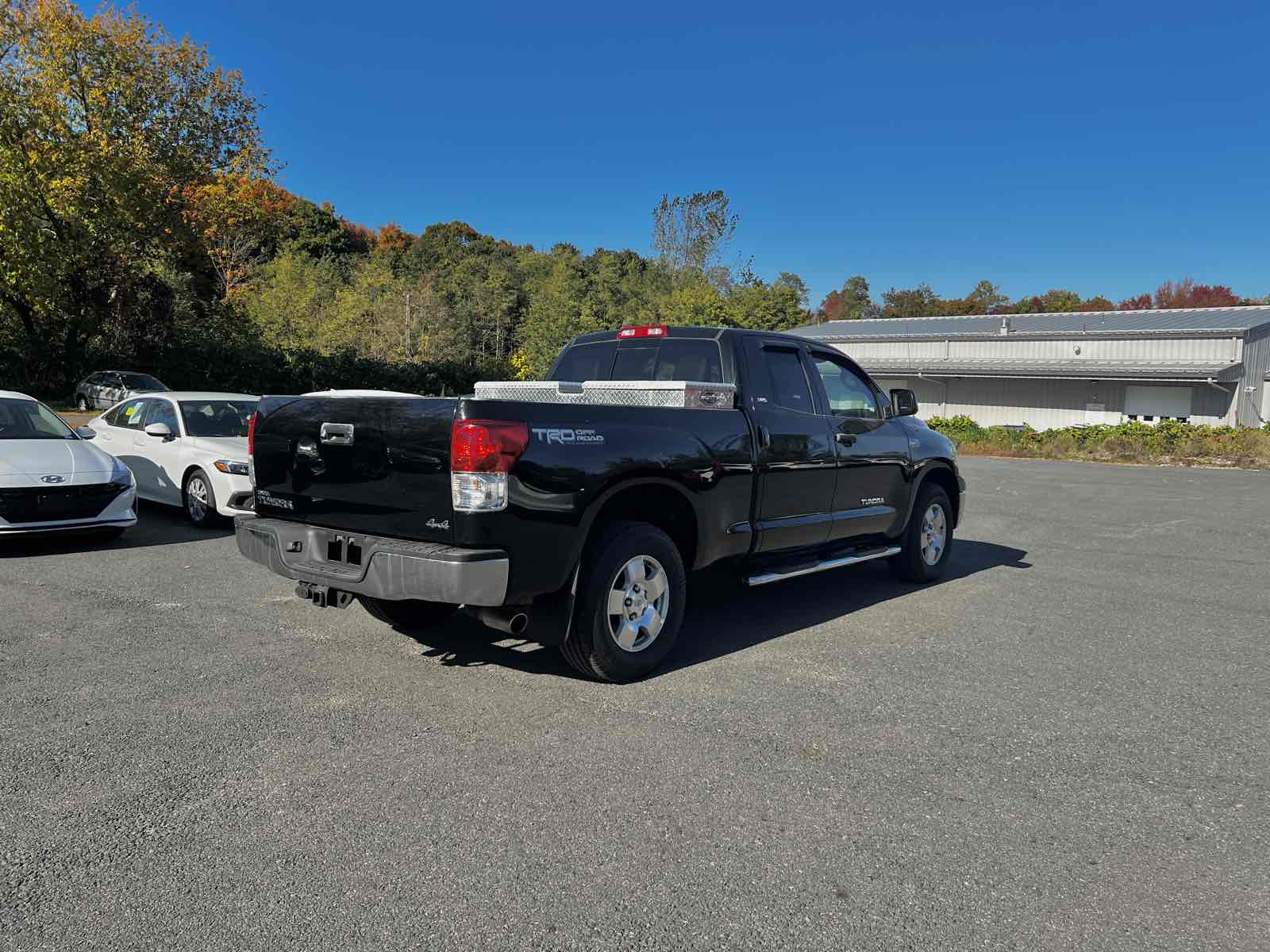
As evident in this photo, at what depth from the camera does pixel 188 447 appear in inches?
395

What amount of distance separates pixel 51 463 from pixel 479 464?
20.9 ft

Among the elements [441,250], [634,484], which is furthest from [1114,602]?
[441,250]

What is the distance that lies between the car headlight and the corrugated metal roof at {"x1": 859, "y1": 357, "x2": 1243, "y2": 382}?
90.7 feet

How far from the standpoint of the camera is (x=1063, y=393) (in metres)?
39.0

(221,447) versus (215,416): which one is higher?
(215,416)

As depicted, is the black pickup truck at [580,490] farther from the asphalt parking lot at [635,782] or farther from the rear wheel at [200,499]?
the rear wheel at [200,499]

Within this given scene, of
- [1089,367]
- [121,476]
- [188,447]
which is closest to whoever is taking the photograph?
[121,476]

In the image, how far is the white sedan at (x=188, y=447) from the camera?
379 inches

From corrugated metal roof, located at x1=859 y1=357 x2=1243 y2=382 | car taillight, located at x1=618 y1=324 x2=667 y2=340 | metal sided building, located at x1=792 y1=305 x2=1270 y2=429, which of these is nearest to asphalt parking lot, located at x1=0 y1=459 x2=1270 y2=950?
car taillight, located at x1=618 y1=324 x2=667 y2=340

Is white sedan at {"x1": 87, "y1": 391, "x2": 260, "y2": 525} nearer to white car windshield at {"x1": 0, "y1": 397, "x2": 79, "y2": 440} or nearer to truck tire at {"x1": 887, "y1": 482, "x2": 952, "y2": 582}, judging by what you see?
white car windshield at {"x1": 0, "y1": 397, "x2": 79, "y2": 440}

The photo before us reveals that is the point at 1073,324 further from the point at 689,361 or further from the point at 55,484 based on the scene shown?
the point at 55,484

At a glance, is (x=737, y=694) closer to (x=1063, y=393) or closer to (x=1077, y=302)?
(x=1063, y=393)

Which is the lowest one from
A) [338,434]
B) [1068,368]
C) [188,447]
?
[188,447]

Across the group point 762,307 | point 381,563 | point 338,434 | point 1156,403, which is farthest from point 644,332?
point 762,307
